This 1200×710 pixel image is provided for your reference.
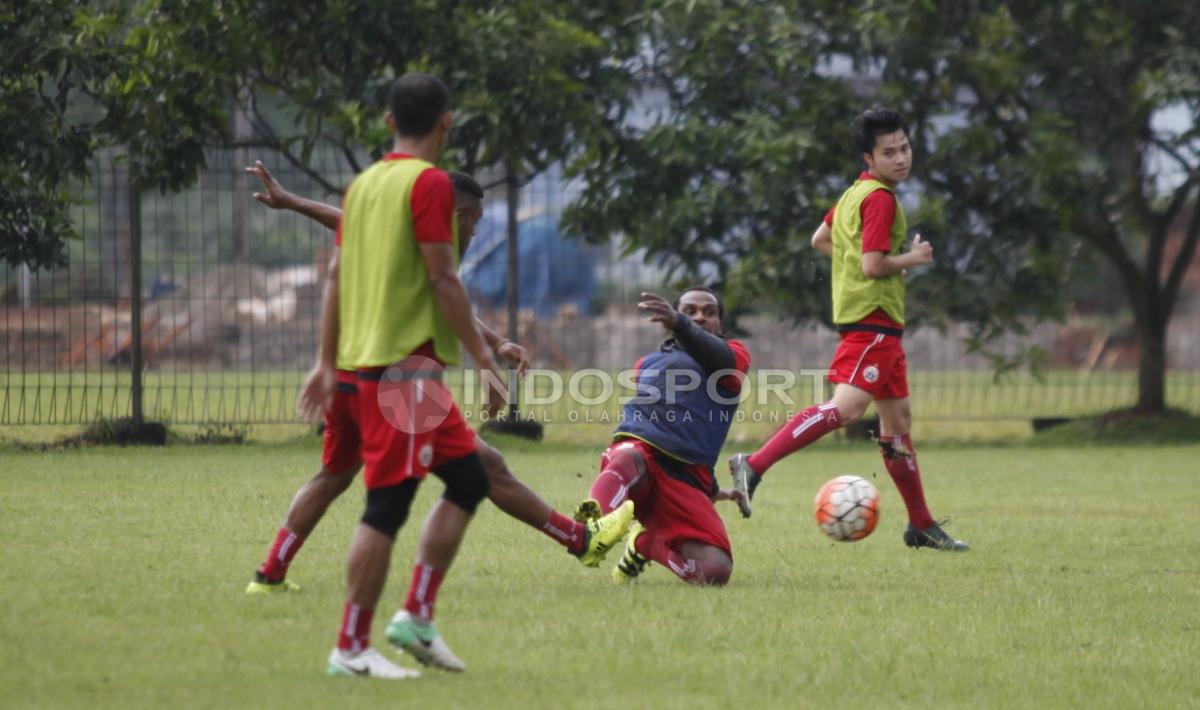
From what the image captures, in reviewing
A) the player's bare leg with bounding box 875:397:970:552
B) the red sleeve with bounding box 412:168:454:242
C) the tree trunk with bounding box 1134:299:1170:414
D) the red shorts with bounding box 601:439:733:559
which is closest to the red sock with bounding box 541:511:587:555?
the red shorts with bounding box 601:439:733:559

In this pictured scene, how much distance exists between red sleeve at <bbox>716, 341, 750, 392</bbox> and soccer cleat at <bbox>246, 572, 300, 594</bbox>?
2.08 metres

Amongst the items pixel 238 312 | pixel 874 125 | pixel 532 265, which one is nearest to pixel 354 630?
pixel 874 125

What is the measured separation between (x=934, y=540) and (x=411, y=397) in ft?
14.8

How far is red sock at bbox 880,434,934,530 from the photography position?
8828 mm

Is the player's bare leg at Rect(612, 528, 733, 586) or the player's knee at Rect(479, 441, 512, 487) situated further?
the player's bare leg at Rect(612, 528, 733, 586)

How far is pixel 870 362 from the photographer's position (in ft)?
28.7

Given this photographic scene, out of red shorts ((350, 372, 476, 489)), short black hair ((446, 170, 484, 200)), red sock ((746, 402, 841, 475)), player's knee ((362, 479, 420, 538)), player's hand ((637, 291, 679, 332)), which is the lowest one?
red sock ((746, 402, 841, 475))

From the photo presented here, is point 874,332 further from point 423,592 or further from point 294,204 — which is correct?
point 423,592

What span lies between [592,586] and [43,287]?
1105cm

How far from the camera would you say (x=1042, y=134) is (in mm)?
15695

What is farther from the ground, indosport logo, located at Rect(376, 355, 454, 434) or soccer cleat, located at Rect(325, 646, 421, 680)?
indosport logo, located at Rect(376, 355, 454, 434)

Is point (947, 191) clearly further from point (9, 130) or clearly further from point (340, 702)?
point (340, 702)

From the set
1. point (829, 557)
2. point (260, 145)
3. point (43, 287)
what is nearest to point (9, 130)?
point (260, 145)

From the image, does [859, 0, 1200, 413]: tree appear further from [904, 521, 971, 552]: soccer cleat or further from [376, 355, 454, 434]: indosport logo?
[376, 355, 454, 434]: indosport logo
